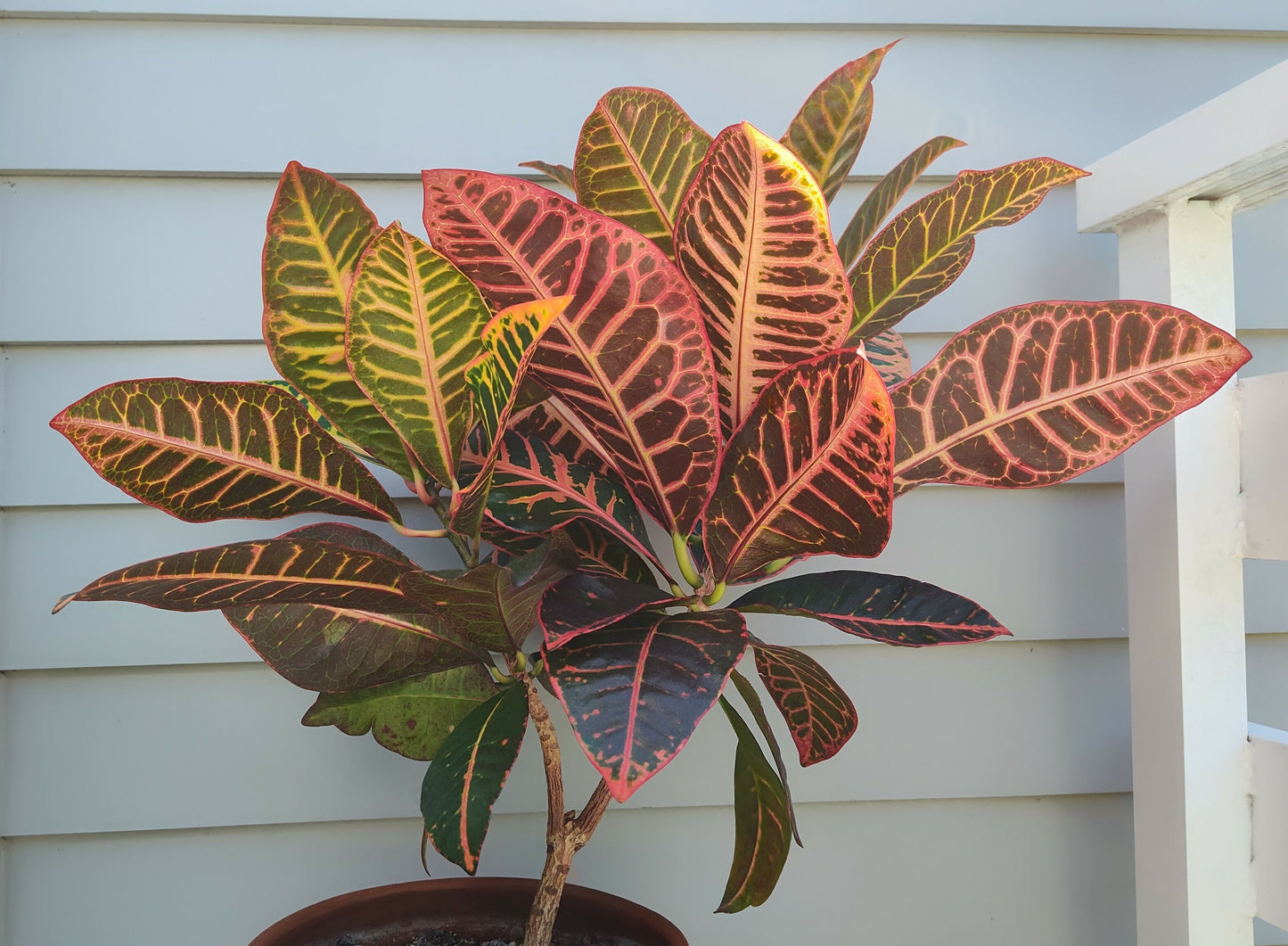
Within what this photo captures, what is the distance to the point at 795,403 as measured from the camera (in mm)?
473

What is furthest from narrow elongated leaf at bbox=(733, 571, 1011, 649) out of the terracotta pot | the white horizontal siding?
Result: the white horizontal siding

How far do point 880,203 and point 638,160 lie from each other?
26 centimetres

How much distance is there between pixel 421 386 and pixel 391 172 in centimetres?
53

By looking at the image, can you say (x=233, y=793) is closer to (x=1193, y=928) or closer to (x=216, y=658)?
(x=216, y=658)

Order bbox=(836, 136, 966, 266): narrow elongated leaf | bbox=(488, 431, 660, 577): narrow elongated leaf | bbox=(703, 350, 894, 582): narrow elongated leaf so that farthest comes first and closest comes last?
bbox=(836, 136, 966, 266): narrow elongated leaf, bbox=(488, 431, 660, 577): narrow elongated leaf, bbox=(703, 350, 894, 582): narrow elongated leaf

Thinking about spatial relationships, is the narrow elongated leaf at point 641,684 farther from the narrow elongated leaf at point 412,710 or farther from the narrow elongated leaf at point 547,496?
the narrow elongated leaf at point 412,710

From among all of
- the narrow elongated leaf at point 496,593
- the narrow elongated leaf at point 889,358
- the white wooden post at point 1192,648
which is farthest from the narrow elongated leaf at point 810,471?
the white wooden post at point 1192,648

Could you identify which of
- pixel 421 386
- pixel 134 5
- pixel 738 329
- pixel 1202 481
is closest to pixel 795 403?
pixel 738 329

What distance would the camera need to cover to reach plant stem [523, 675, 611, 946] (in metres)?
0.69

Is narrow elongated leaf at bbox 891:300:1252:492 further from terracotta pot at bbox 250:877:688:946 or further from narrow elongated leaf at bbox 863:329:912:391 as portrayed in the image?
terracotta pot at bbox 250:877:688:946

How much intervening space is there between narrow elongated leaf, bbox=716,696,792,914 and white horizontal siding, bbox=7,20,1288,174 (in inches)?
28.5

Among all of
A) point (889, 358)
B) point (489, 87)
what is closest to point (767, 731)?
point (889, 358)

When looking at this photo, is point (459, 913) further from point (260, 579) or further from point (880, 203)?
point (880, 203)

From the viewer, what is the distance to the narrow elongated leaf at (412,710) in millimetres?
783
